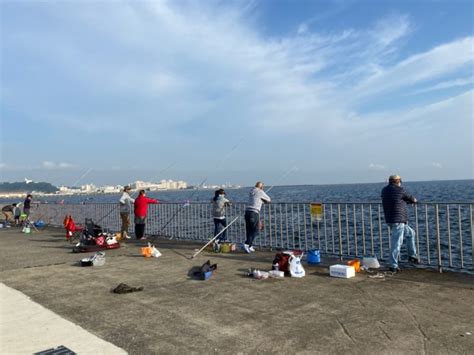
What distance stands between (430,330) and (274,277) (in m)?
3.19

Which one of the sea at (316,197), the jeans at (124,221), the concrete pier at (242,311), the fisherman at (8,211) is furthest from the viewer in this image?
the sea at (316,197)

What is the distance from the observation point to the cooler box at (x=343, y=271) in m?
7.02

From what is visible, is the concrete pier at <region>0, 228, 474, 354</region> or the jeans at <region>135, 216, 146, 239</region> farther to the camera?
the jeans at <region>135, 216, 146, 239</region>

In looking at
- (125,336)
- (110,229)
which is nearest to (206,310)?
(125,336)

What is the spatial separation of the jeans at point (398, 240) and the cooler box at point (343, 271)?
862mm

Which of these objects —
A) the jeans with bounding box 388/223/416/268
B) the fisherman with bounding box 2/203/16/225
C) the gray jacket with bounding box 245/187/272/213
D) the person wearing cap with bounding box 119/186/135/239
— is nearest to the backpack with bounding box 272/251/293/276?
the jeans with bounding box 388/223/416/268

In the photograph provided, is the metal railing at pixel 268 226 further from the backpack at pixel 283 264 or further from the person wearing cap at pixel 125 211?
the backpack at pixel 283 264

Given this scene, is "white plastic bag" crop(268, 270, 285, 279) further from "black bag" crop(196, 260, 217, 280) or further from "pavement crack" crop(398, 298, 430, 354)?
"pavement crack" crop(398, 298, 430, 354)

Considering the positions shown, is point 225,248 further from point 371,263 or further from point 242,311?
point 242,311

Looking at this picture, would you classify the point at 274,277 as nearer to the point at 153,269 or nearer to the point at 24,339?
the point at 153,269

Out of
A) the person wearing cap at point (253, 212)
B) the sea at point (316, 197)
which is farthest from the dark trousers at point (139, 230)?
the person wearing cap at point (253, 212)

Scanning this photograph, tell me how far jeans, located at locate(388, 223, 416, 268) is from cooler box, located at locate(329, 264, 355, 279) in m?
0.86

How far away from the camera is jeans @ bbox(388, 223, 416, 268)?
7.38 metres

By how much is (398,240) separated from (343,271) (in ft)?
4.41
